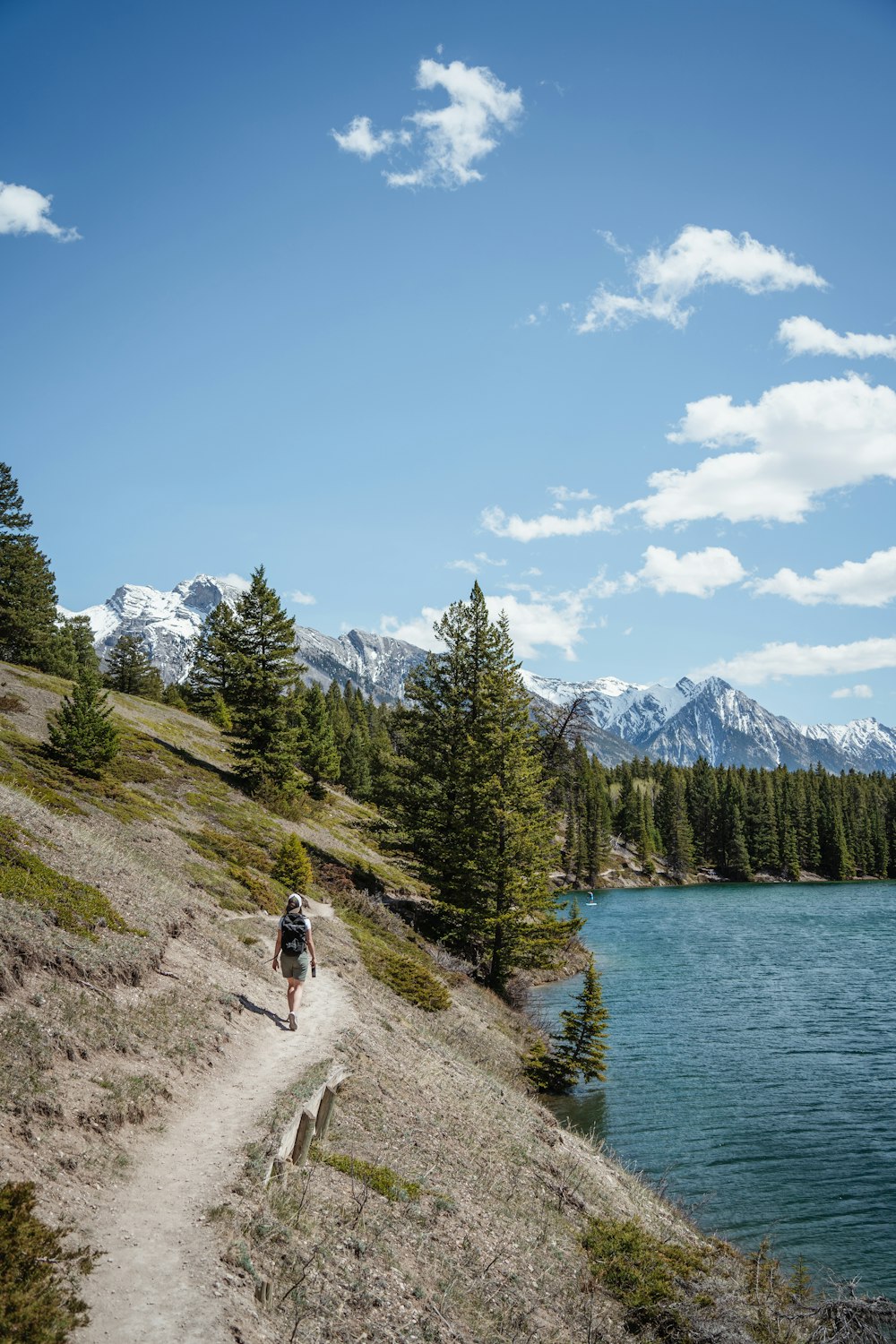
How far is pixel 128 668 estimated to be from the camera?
79812 mm

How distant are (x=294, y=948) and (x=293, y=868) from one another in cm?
1433

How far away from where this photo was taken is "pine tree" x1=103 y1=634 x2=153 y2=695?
79.5 m

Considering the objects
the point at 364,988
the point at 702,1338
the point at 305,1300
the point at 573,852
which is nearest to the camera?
the point at 305,1300

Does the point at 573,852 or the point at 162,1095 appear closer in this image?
the point at 162,1095

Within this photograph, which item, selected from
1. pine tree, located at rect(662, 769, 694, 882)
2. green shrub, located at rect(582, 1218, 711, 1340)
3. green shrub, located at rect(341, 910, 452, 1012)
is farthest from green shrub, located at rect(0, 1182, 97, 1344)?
pine tree, located at rect(662, 769, 694, 882)

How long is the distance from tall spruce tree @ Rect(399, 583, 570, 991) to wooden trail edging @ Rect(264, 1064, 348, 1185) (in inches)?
781

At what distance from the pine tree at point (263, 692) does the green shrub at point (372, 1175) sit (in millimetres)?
35373

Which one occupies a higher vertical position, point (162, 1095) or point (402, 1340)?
point (162, 1095)

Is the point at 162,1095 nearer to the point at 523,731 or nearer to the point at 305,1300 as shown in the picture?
the point at 305,1300

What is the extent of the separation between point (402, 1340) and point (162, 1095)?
4817mm

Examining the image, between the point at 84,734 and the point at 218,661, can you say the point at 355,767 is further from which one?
the point at 84,734

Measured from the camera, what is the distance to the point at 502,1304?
33.1 ft

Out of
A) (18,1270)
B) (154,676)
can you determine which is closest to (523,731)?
(18,1270)

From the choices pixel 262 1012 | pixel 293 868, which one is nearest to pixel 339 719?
pixel 293 868
